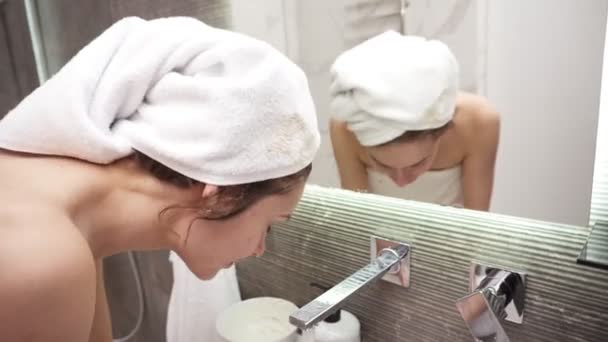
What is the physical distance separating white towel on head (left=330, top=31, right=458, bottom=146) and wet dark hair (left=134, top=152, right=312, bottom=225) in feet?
0.59

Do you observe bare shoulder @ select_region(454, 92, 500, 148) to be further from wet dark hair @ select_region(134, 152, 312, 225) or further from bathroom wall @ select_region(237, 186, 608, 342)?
wet dark hair @ select_region(134, 152, 312, 225)

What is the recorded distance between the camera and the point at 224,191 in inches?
23.9

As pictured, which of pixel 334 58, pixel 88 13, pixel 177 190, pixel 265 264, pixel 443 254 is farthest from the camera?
pixel 88 13

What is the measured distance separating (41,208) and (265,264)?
54 cm

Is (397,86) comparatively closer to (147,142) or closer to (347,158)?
(347,158)

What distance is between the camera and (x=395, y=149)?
0.79m

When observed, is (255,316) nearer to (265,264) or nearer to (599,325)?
(265,264)

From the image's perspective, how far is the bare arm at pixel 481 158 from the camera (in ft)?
2.31

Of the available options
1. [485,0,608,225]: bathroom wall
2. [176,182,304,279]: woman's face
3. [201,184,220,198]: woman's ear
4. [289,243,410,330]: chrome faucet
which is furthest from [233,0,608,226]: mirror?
[201,184,220,198]: woman's ear

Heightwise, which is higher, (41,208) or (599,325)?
(41,208)

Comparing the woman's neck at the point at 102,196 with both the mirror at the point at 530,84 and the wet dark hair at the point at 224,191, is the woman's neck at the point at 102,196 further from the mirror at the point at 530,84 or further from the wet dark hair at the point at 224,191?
the mirror at the point at 530,84

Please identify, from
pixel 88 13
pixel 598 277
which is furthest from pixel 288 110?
pixel 88 13

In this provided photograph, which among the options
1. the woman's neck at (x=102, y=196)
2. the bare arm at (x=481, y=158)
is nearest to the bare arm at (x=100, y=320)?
the woman's neck at (x=102, y=196)

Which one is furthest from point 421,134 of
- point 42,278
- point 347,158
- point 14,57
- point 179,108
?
point 14,57
